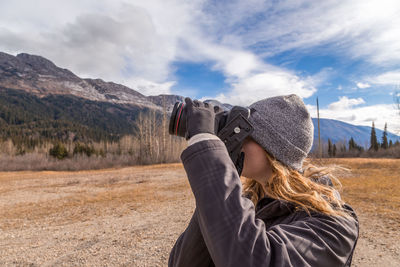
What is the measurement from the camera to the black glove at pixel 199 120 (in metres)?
0.90

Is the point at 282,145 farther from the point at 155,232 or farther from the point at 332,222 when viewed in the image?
the point at 155,232

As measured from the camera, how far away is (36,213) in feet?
24.7

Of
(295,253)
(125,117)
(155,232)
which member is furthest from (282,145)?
(125,117)

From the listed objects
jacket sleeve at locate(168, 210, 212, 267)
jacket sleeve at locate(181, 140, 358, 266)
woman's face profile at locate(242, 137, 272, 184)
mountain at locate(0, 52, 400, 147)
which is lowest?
jacket sleeve at locate(168, 210, 212, 267)

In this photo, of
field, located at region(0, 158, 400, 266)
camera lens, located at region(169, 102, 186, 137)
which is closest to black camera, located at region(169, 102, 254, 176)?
camera lens, located at region(169, 102, 186, 137)

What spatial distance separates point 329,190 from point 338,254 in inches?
11.1

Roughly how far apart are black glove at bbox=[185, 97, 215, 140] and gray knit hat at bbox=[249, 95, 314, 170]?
0.29m

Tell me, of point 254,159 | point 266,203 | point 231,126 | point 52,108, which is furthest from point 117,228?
point 52,108

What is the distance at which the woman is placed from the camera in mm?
786

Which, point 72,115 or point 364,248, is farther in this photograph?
point 72,115

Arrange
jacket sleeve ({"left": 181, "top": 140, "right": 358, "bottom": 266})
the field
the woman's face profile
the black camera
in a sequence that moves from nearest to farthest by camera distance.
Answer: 1. jacket sleeve ({"left": 181, "top": 140, "right": 358, "bottom": 266})
2. the black camera
3. the woman's face profile
4. the field

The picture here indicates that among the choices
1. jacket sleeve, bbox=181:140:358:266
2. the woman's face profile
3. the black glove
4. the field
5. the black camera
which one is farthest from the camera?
the field

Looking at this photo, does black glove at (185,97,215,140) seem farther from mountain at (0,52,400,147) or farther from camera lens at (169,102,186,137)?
mountain at (0,52,400,147)

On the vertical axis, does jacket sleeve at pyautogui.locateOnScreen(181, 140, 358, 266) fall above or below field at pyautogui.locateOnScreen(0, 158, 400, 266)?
above
